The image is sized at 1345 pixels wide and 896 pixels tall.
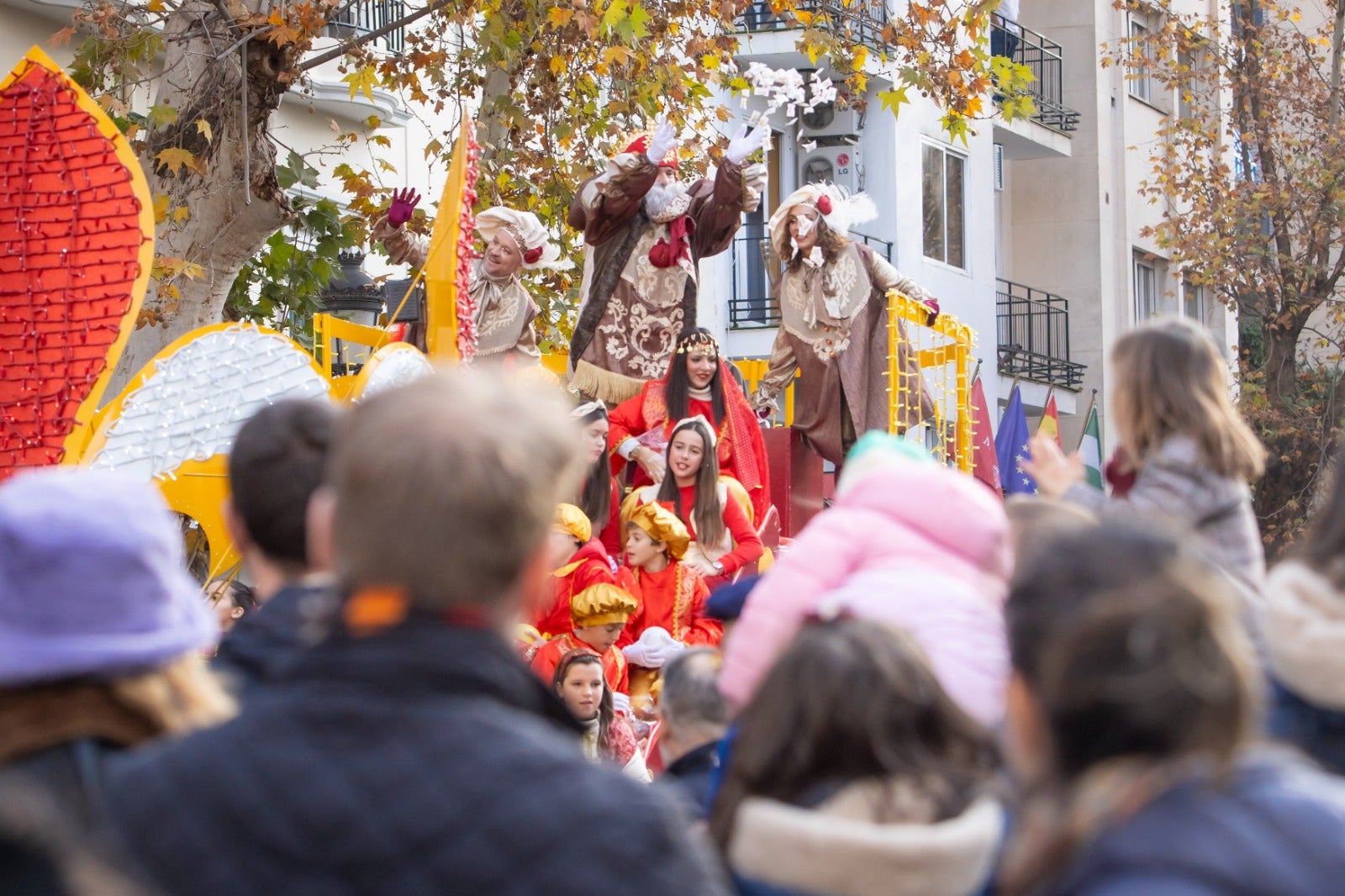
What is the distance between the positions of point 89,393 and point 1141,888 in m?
5.15

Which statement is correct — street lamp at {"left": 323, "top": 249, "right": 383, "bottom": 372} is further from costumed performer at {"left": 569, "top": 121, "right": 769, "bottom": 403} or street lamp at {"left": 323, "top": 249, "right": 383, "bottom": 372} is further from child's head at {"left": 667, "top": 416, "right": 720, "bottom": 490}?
child's head at {"left": 667, "top": 416, "right": 720, "bottom": 490}

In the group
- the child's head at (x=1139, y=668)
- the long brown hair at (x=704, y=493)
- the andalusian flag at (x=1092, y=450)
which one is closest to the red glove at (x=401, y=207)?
the long brown hair at (x=704, y=493)

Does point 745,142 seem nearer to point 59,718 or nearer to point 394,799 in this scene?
point 59,718

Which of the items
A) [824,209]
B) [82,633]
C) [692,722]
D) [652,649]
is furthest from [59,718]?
[824,209]

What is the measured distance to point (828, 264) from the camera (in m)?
9.68

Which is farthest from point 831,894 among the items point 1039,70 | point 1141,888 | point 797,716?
point 1039,70

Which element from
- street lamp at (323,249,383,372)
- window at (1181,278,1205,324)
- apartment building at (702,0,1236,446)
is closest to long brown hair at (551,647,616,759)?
street lamp at (323,249,383,372)

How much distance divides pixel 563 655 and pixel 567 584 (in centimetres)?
98

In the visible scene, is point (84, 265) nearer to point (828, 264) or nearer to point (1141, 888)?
point (828, 264)

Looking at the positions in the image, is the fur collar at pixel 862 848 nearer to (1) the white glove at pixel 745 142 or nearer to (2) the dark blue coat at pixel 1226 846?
(2) the dark blue coat at pixel 1226 846

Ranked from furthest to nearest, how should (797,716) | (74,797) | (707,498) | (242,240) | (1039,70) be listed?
1. (1039,70)
2. (242,240)
3. (707,498)
4. (797,716)
5. (74,797)

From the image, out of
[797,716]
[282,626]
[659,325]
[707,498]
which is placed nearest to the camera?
[797,716]

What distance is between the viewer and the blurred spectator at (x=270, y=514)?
2686mm

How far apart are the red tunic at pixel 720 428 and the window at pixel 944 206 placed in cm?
1205
